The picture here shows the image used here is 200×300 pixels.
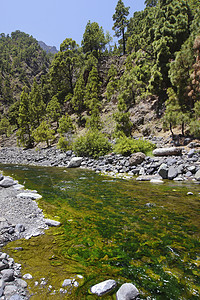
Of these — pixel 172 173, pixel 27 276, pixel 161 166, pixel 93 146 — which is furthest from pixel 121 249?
pixel 93 146

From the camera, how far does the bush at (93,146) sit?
20.1 m

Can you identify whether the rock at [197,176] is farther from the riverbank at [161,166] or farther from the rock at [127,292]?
the rock at [127,292]

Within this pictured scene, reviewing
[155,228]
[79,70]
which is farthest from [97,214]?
[79,70]

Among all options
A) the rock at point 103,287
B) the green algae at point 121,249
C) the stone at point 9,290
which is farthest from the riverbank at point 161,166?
the stone at point 9,290

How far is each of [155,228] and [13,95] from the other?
3484 inches

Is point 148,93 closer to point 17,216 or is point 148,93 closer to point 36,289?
point 17,216

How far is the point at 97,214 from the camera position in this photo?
545 centimetres

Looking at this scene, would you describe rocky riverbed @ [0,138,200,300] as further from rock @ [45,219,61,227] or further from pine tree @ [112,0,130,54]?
pine tree @ [112,0,130,54]

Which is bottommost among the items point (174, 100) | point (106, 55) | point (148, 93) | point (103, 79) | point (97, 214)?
point (97, 214)

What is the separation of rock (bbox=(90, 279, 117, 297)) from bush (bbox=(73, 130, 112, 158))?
1711 cm

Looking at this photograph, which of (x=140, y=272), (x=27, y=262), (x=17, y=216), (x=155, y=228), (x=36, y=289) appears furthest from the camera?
(x=17, y=216)

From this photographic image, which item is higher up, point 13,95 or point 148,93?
point 13,95

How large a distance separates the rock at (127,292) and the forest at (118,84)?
13685 mm

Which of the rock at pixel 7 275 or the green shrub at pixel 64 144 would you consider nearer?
the rock at pixel 7 275
